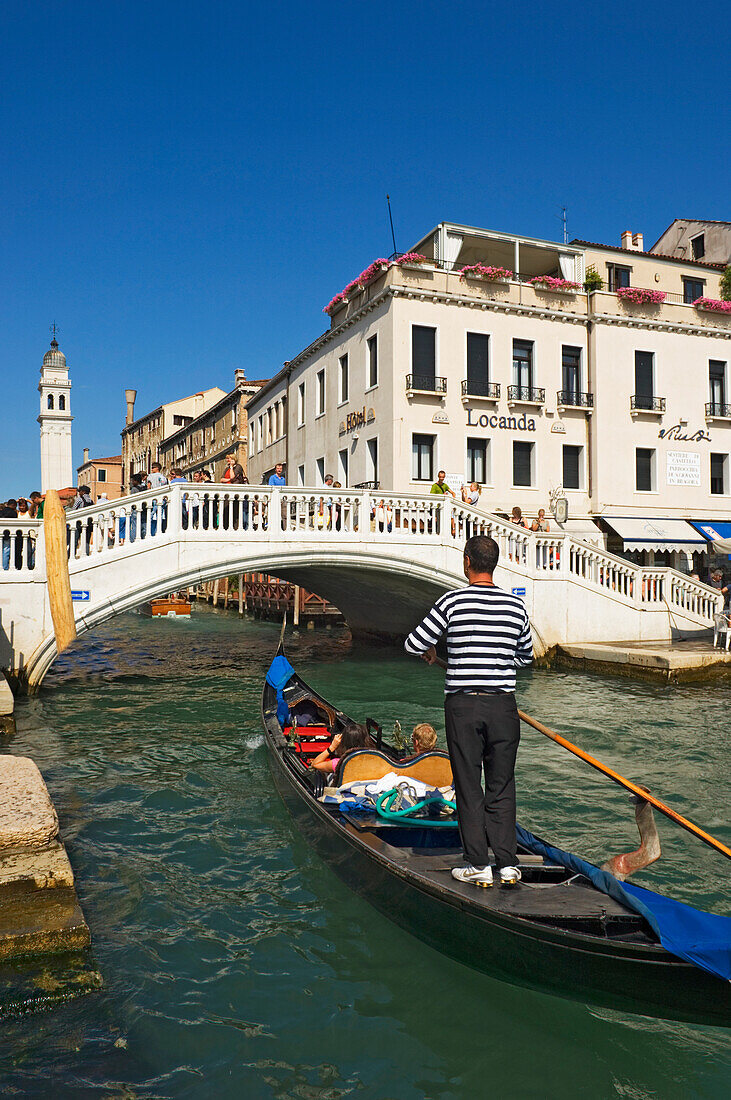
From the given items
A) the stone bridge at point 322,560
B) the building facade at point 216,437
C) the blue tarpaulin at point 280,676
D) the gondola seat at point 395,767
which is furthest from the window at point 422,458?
the gondola seat at point 395,767

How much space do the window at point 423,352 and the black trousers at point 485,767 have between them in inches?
513

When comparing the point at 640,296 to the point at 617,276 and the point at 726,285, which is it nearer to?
the point at 617,276

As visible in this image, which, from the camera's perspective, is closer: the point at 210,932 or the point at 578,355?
the point at 210,932

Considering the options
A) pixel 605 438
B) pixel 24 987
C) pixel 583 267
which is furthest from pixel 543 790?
pixel 583 267

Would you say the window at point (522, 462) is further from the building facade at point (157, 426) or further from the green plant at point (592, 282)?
the building facade at point (157, 426)

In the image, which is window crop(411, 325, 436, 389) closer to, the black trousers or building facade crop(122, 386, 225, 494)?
the black trousers

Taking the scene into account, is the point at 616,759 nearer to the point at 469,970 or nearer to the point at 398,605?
the point at 469,970

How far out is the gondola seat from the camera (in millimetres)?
4477

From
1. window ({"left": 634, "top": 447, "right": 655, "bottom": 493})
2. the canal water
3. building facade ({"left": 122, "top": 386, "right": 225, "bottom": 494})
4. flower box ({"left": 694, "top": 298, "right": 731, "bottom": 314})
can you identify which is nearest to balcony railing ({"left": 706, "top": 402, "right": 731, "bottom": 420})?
window ({"left": 634, "top": 447, "right": 655, "bottom": 493})

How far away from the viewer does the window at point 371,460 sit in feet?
53.6

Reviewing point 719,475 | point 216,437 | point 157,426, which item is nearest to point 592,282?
point 719,475

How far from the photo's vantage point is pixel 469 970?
3.38m

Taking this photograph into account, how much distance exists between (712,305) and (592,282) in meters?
2.71

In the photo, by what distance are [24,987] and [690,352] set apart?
58.8 ft
